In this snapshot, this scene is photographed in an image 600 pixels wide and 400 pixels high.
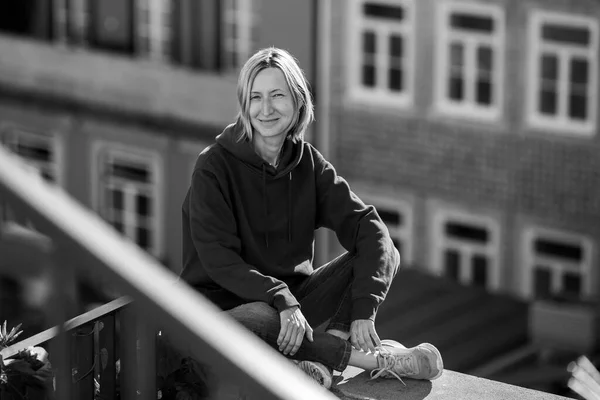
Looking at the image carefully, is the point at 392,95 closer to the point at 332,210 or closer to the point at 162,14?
the point at 162,14

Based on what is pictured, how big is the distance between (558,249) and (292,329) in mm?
15611

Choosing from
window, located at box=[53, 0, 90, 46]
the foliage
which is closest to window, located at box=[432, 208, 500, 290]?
window, located at box=[53, 0, 90, 46]

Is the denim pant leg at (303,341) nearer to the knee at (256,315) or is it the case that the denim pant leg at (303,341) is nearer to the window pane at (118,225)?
the knee at (256,315)

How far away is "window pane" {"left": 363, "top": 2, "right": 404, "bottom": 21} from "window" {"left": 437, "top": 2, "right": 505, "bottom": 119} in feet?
2.00

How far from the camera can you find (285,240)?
6.64 m

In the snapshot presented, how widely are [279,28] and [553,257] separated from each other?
4929mm

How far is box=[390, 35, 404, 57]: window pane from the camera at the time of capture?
2191cm

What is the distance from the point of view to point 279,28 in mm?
22688

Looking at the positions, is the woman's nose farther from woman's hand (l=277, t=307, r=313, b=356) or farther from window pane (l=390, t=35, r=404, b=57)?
window pane (l=390, t=35, r=404, b=57)

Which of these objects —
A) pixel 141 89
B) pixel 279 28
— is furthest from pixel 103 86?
pixel 279 28

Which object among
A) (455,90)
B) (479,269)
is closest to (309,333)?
(455,90)

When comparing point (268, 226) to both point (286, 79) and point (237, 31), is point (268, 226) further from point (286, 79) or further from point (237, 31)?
point (237, 31)

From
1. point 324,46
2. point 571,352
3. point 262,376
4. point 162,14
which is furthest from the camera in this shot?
point 162,14

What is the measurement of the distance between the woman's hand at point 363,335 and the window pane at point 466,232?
15.6 metres
